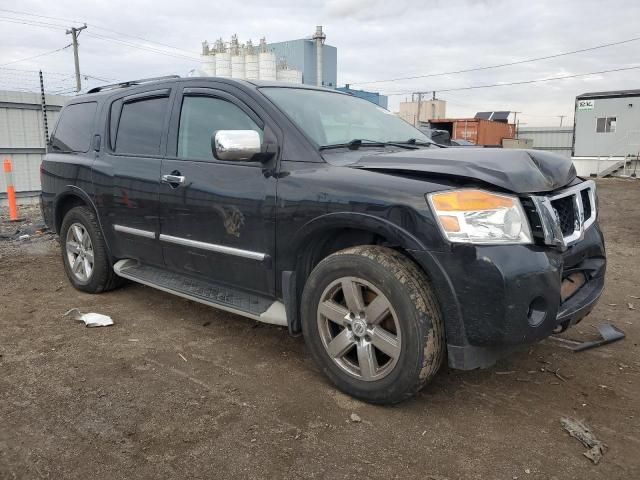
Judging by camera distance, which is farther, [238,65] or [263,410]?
[238,65]

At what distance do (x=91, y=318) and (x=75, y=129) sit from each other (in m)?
1.96

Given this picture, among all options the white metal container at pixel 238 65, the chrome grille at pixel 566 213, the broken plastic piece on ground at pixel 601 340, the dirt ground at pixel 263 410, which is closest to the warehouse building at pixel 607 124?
the white metal container at pixel 238 65

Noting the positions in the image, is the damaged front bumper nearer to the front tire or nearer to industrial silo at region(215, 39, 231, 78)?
the front tire

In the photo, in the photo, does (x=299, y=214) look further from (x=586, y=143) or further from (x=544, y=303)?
(x=586, y=143)

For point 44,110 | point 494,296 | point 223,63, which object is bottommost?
point 494,296

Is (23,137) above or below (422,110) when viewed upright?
below

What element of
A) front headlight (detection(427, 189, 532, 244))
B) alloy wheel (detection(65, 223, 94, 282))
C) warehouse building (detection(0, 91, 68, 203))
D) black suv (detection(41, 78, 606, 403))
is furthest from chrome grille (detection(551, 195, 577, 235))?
warehouse building (detection(0, 91, 68, 203))

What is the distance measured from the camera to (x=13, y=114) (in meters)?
13.9

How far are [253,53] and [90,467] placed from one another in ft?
72.3

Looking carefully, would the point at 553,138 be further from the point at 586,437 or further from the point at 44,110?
the point at 586,437

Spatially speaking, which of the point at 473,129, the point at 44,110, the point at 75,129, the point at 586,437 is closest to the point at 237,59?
the point at 44,110

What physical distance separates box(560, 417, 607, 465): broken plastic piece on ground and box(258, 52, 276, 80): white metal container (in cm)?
2050

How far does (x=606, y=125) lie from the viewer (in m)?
25.9

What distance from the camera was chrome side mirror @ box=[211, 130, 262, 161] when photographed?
3000 millimetres
